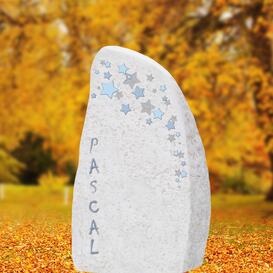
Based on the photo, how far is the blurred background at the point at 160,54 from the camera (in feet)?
56.8

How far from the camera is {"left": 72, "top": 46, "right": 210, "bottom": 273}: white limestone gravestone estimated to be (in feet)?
24.7

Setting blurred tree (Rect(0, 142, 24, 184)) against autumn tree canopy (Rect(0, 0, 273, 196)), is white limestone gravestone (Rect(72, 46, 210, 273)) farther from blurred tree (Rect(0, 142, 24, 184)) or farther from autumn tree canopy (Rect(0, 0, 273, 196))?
blurred tree (Rect(0, 142, 24, 184))

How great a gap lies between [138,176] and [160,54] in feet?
34.9

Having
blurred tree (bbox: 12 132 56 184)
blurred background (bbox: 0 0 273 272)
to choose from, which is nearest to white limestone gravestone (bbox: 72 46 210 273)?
blurred background (bbox: 0 0 273 272)

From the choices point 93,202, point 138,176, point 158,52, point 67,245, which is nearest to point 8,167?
point 158,52

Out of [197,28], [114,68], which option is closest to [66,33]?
[197,28]

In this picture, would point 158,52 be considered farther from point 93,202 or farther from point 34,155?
point 34,155

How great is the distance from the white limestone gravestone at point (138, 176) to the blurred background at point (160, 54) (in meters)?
7.62

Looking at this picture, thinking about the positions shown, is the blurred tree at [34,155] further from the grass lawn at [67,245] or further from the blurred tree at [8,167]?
the grass lawn at [67,245]

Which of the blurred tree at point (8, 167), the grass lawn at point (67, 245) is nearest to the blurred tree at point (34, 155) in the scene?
the blurred tree at point (8, 167)

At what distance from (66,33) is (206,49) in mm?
4496

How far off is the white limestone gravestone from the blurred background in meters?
7.62

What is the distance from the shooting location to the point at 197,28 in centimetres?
A: 1911

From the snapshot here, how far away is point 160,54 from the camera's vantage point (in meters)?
18.0
